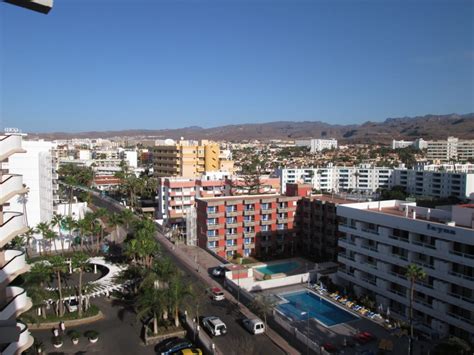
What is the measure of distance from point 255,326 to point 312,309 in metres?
9.06

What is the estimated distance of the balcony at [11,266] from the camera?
40.9ft

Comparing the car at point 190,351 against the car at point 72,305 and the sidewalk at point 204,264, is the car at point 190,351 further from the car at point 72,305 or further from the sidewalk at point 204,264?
the car at point 72,305

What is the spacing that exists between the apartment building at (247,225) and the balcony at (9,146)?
130 feet

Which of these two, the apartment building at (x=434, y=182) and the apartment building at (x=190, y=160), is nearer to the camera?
the apartment building at (x=434, y=182)

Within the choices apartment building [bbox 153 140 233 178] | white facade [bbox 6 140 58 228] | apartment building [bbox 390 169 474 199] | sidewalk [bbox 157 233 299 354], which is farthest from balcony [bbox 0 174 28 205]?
apartment building [bbox 390 169 474 199]

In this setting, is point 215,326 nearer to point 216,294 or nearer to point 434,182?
point 216,294

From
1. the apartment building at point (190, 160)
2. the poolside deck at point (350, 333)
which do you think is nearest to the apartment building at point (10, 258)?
the poolside deck at point (350, 333)

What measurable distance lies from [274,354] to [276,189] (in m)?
56.0

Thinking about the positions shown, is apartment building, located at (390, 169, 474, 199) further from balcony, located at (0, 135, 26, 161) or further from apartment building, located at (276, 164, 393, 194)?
balcony, located at (0, 135, 26, 161)

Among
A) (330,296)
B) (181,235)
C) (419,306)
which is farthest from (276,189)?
(419,306)

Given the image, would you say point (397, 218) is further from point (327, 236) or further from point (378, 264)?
point (327, 236)

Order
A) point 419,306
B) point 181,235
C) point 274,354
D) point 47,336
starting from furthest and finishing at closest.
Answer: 1. point 181,235
2. point 419,306
3. point 47,336
4. point 274,354

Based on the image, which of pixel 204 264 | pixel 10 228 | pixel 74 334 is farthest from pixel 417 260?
pixel 10 228

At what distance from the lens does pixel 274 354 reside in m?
27.9
